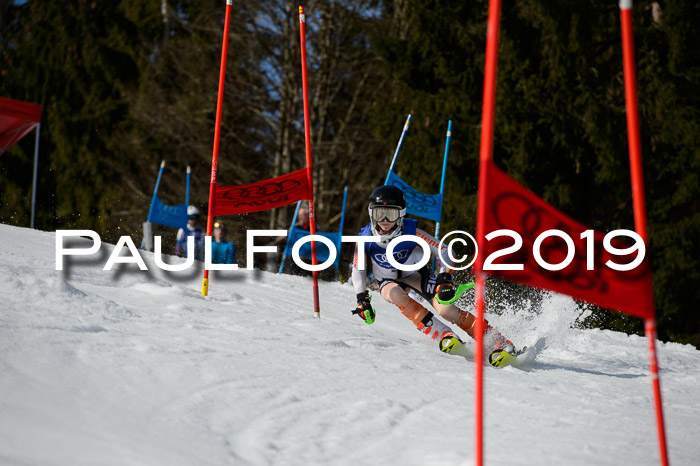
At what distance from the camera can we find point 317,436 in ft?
10.9

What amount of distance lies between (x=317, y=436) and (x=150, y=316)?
218 cm

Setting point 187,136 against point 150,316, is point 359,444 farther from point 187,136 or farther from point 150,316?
point 187,136

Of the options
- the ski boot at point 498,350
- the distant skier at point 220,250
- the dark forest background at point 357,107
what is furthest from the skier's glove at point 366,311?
the dark forest background at point 357,107

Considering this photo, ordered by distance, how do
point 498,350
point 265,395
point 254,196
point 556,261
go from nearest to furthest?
point 556,261, point 265,395, point 498,350, point 254,196

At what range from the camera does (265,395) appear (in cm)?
376

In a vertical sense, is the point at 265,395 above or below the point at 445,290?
below

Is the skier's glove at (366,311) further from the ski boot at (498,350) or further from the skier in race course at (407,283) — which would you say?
the ski boot at (498,350)

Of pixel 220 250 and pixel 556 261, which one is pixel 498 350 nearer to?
pixel 556 261

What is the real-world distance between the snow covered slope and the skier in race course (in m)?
0.25

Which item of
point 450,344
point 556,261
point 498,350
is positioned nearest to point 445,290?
point 450,344

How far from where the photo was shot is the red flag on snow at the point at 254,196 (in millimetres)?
6605

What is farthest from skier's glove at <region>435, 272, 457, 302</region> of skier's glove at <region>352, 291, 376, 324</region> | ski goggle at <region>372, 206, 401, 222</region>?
ski goggle at <region>372, 206, 401, 222</region>

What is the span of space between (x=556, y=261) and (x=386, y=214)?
9.36ft

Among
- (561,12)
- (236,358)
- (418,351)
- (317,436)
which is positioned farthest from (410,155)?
(317,436)
